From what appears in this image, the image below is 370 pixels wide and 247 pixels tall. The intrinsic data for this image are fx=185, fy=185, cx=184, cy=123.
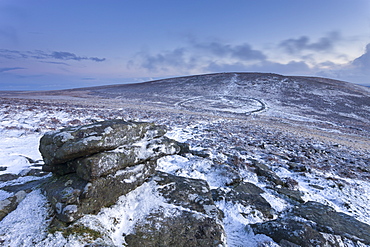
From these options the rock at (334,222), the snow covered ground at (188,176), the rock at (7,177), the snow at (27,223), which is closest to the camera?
the snow at (27,223)

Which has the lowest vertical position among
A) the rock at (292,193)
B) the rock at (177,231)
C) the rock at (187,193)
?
the rock at (292,193)

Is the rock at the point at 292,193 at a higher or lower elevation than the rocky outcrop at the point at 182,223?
lower

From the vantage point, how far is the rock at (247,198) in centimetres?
625

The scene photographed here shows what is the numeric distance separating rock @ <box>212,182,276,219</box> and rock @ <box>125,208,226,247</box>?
5.61 ft

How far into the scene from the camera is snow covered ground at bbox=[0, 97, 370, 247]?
4.24 meters

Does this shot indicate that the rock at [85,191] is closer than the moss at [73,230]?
No

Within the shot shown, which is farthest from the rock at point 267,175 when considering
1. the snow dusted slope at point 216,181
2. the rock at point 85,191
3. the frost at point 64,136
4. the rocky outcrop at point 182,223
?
the frost at point 64,136

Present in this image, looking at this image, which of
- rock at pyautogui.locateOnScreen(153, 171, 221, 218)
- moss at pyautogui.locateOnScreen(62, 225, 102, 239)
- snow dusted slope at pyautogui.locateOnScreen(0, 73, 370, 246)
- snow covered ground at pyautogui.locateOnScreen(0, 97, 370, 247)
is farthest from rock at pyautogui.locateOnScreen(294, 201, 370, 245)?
moss at pyautogui.locateOnScreen(62, 225, 102, 239)

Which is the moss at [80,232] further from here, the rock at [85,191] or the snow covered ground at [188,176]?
the rock at [85,191]

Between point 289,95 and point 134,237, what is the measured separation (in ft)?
233

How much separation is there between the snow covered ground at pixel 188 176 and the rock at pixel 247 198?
24 centimetres

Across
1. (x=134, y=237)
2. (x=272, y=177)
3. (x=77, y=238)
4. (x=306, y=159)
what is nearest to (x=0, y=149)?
(x=77, y=238)

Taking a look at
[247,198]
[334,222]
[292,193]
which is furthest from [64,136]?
[292,193]

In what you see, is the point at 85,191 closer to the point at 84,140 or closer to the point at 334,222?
the point at 84,140
